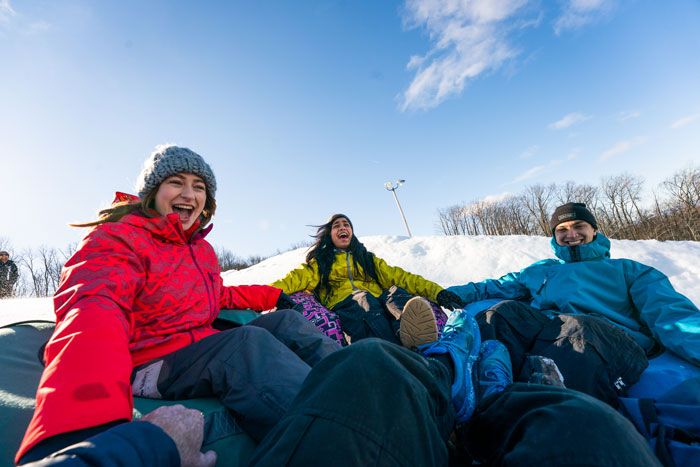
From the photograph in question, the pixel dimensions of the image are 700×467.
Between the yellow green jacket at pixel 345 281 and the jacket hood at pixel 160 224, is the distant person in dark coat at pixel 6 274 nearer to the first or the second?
the yellow green jacket at pixel 345 281

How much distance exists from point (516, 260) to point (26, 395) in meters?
6.81

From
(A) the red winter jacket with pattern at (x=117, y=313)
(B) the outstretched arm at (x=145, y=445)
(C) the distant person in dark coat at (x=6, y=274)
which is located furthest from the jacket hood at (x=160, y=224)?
(C) the distant person in dark coat at (x=6, y=274)

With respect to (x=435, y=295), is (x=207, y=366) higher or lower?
higher

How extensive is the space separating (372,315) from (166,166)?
200cm

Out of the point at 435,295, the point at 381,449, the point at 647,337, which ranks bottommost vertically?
the point at 647,337

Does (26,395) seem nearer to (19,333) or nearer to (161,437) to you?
(19,333)

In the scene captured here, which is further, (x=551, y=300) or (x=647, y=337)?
(x=551, y=300)

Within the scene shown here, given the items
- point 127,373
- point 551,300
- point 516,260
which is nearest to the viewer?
point 127,373

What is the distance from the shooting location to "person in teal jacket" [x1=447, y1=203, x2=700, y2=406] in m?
2.04

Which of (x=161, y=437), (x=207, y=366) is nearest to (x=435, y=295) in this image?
(x=207, y=366)

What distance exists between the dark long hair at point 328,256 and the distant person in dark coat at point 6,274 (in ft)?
24.9

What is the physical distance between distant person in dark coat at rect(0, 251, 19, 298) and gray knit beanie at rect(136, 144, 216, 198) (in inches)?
311

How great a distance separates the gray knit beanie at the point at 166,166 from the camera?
1.88 meters

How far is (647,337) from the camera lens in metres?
2.24
